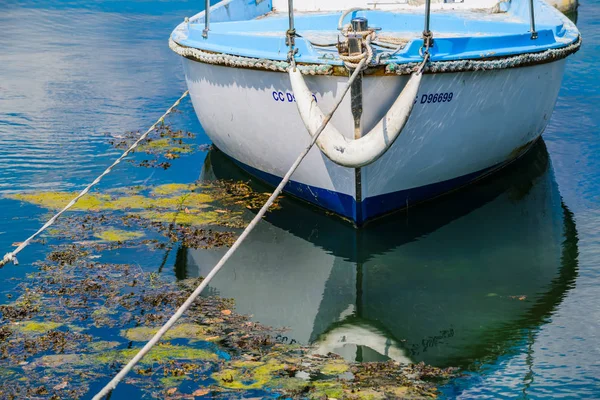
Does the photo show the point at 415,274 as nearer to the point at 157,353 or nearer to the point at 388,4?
the point at 157,353

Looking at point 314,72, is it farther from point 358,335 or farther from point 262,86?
point 358,335

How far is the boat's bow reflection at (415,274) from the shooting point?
5883mm

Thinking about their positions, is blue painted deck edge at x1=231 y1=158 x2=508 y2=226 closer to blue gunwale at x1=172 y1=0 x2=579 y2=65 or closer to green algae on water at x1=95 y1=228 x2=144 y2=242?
blue gunwale at x1=172 y1=0 x2=579 y2=65

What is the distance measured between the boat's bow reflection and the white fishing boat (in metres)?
0.37

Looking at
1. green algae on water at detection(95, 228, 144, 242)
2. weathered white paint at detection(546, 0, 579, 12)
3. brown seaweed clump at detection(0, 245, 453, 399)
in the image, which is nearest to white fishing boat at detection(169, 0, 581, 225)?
green algae on water at detection(95, 228, 144, 242)

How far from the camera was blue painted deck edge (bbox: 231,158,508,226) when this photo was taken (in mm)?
7738

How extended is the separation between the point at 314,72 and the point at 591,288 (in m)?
2.72

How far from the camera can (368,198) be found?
764 centimetres

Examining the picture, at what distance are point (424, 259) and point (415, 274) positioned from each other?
33cm

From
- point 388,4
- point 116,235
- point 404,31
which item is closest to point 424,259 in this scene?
point 116,235

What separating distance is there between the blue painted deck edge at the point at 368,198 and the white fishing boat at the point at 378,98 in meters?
0.01

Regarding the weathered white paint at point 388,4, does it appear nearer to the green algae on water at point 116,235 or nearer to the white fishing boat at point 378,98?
the white fishing boat at point 378,98

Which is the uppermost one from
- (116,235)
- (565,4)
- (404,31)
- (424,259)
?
(404,31)

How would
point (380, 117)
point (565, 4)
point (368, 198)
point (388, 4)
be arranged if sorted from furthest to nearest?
point (565, 4) < point (388, 4) < point (368, 198) < point (380, 117)
